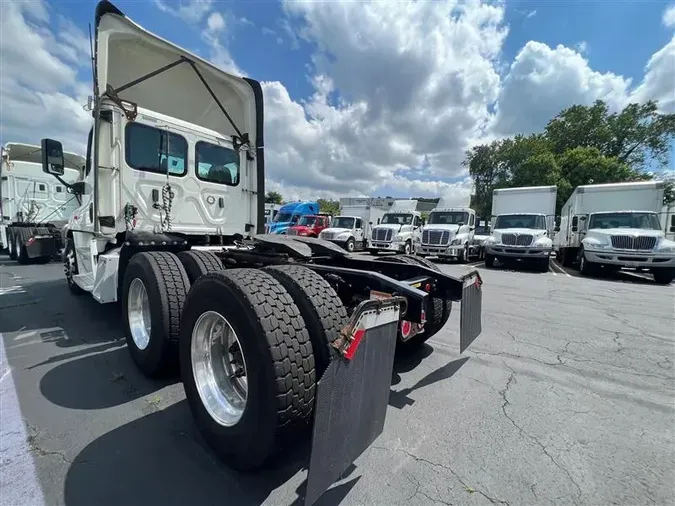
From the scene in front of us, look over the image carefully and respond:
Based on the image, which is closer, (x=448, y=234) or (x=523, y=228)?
(x=523, y=228)

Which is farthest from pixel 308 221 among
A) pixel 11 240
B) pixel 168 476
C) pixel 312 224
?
pixel 168 476

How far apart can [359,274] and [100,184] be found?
381 centimetres

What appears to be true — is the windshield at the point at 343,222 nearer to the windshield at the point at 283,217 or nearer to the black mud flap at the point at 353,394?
the windshield at the point at 283,217

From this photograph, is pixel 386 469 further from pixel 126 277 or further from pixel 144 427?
pixel 126 277

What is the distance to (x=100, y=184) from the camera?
4.18 meters

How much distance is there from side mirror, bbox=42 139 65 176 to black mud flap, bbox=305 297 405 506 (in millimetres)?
5598

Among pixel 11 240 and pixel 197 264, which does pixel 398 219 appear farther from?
pixel 11 240

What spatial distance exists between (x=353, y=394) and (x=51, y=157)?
576 centimetres

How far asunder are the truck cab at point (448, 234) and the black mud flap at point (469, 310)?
1184 centimetres

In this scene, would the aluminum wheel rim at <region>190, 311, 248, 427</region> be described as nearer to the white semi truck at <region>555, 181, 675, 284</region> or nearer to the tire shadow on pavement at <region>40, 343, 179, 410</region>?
the tire shadow on pavement at <region>40, 343, 179, 410</region>

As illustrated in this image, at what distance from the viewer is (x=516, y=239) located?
41.6 ft

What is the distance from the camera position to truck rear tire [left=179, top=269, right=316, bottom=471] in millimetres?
1721

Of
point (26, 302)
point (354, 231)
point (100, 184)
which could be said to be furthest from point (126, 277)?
point (354, 231)

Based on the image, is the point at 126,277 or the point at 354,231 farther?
the point at 354,231
